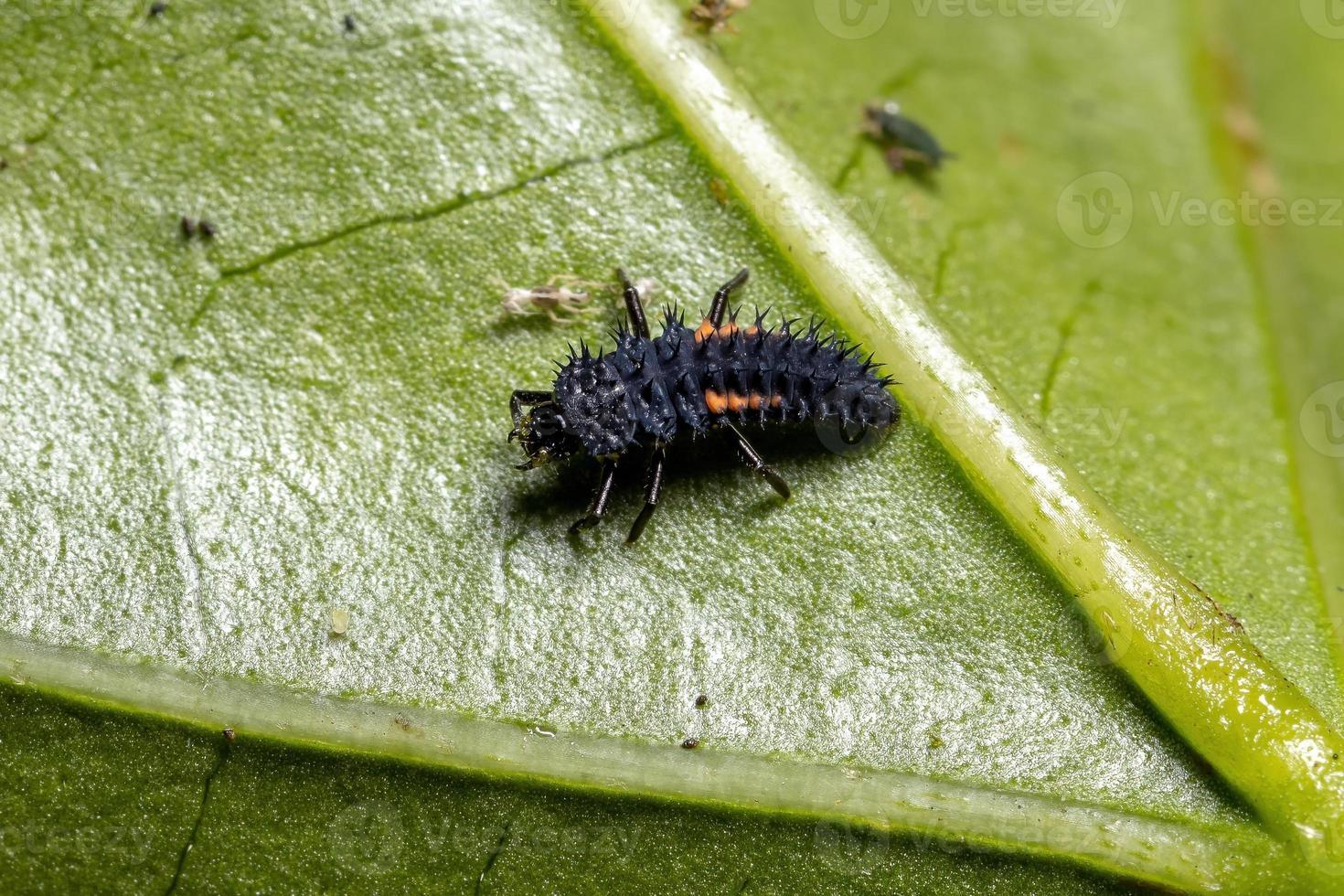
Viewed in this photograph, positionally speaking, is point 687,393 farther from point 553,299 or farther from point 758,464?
point 553,299

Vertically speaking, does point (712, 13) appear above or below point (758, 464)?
above

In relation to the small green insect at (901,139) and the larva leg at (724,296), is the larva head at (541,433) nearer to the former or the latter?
the larva leg at (724,296)

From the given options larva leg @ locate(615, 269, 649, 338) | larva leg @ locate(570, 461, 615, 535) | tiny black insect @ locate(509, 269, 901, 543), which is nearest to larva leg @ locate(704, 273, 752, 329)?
tiny black insect @ locate(509, 269, 901, 543)

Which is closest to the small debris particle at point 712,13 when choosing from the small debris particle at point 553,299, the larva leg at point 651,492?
the small debris particle at point 553,299

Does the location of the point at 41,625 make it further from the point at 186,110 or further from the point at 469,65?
the point at 469,65

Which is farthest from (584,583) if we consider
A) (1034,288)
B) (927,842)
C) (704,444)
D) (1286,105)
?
(1286,105)

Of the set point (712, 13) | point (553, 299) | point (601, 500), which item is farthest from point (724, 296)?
point (712, 13)
